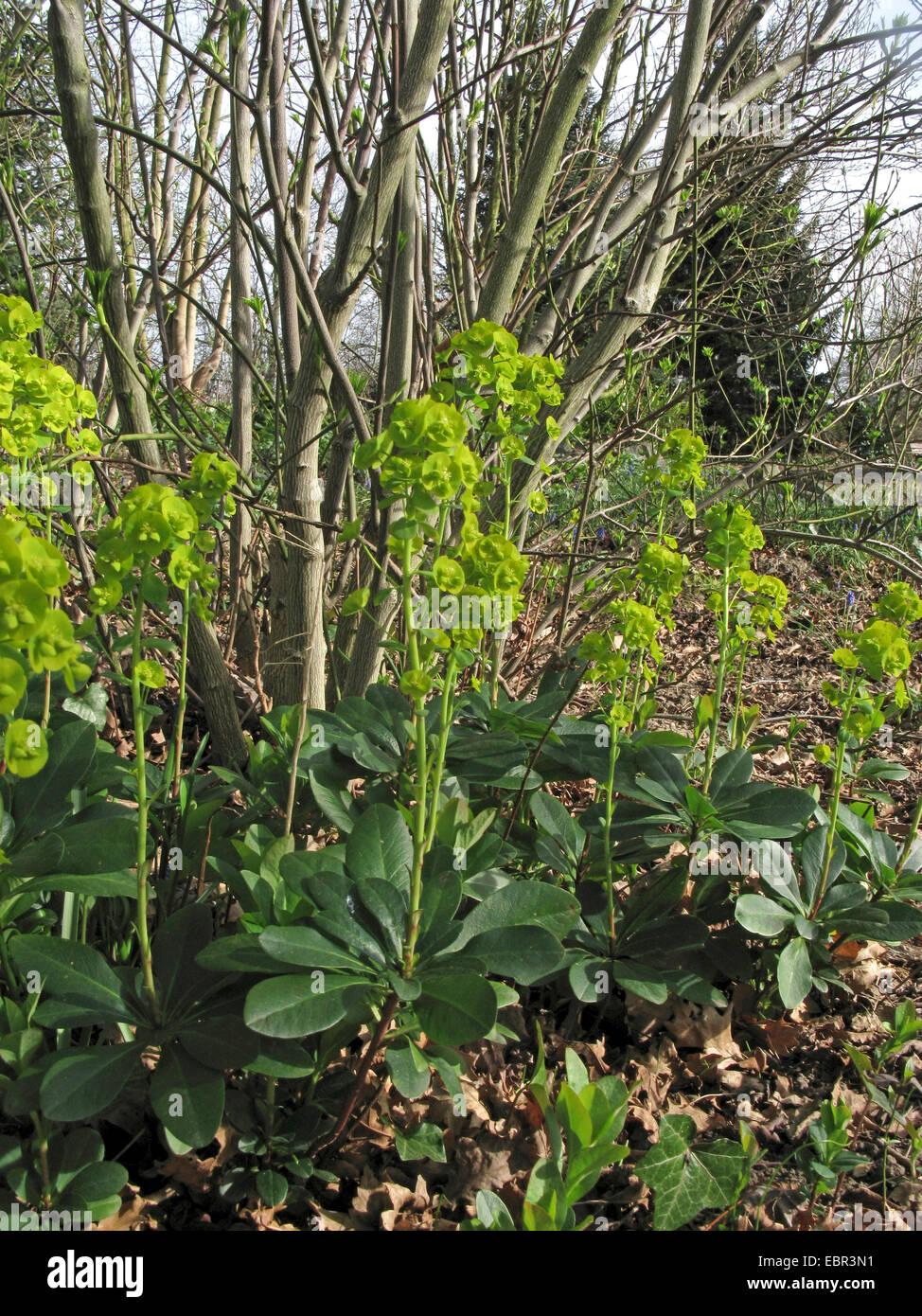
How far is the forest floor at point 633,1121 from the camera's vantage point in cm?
152

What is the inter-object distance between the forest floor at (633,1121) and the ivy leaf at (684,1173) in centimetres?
5

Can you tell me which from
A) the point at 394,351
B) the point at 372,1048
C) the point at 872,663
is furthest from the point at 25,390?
the point at 872,663

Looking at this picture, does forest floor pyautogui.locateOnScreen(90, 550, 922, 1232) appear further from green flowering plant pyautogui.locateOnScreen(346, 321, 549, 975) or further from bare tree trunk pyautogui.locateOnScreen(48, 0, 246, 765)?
bare tree trunk pyautogui.locateOnScreen(48, 0, 246, 765)

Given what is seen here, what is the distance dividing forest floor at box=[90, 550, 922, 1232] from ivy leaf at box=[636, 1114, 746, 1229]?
0.05m

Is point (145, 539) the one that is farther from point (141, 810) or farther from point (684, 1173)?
point (684, 1173)

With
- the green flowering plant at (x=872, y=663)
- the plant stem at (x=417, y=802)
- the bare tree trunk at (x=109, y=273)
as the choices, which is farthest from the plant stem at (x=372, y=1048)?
Result: the green flowering plant at (x=872, y=663)

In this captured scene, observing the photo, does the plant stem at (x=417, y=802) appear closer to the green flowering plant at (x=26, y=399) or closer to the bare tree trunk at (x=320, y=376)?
the bare tree trunk at (x=320, y=376)

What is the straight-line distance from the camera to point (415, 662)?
140cm

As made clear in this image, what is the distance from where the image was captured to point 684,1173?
4.97 feet

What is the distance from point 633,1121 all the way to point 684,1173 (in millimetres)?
268

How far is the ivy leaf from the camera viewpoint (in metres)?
1.47

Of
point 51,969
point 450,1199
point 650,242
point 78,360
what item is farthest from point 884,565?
point 51,969

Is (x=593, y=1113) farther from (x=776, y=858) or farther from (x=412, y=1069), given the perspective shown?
(x=776, y=858)

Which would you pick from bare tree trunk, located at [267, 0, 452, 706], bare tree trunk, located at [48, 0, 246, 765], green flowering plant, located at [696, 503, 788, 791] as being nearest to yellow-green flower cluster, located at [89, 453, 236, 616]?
bare tree trunk, located at [267, 0, 452, 706]
